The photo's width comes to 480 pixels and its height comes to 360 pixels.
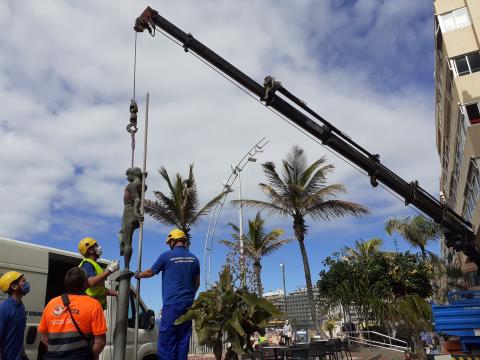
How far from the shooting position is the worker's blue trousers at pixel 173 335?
5281mm

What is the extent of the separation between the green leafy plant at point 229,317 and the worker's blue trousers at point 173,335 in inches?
6.7

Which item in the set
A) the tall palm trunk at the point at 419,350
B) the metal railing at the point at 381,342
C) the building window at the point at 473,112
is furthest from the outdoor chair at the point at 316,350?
the building window at the point at 473,112

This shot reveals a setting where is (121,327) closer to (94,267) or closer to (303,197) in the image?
(94,267)

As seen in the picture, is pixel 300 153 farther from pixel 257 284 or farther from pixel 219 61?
pixel 219 61

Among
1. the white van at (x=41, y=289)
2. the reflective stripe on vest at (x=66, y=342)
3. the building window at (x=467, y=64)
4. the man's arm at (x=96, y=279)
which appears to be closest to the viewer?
the reflective stripe on vest at (x=66, y=342)

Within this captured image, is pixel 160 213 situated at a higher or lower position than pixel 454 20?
lower

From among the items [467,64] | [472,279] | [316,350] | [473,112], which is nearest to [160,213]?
[316,350]

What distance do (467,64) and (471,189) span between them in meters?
5.97

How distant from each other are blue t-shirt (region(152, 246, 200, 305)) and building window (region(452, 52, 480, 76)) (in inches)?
739

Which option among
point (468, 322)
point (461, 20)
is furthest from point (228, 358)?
point (461, 20)

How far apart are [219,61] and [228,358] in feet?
25.8

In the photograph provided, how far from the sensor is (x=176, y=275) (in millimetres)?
5535

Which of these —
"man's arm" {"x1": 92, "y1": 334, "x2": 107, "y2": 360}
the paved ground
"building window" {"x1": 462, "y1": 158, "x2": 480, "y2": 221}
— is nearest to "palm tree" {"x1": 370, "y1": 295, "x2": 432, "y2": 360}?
the paved ground

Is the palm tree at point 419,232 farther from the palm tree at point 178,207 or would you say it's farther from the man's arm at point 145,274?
the man's arm at point 145,274
